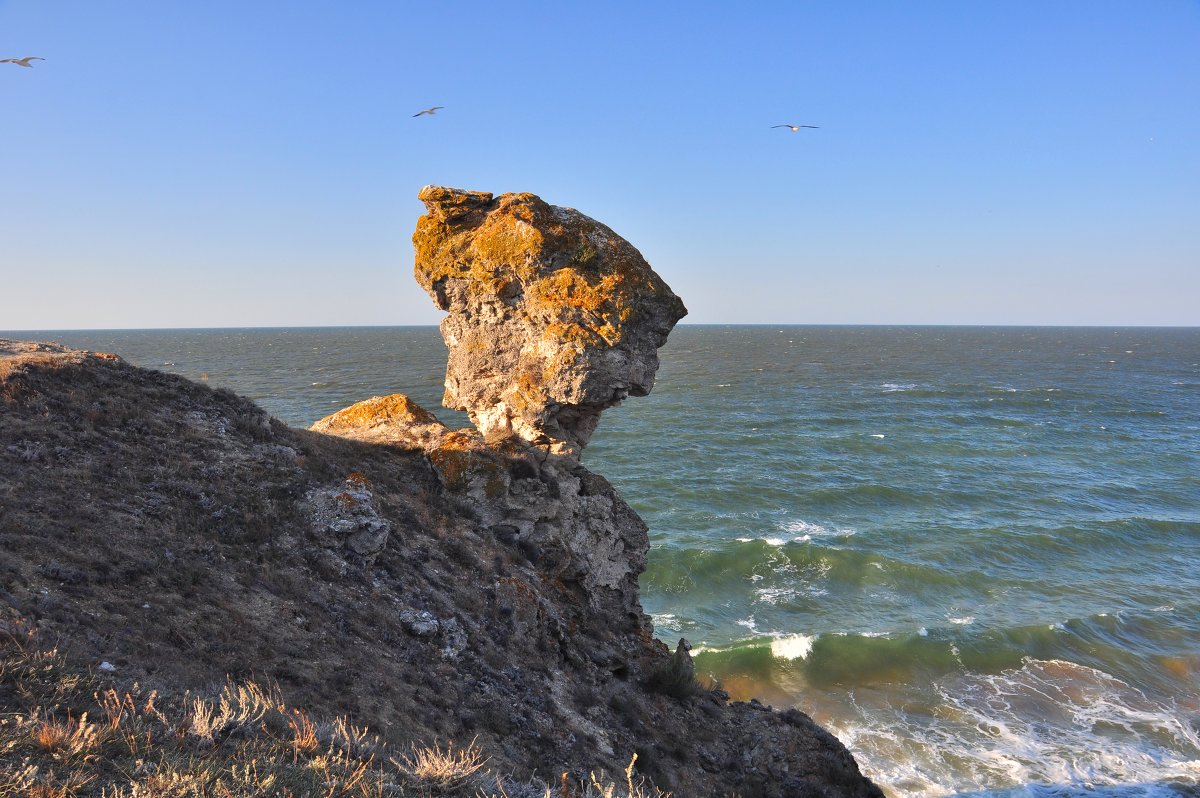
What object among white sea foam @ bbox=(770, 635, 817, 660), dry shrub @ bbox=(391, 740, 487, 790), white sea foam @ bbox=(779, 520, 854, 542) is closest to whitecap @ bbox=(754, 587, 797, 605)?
white sea foam @ bbox=(770, 635, 817, 660)

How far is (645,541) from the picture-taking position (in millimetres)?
15828

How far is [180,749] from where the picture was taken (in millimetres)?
5629

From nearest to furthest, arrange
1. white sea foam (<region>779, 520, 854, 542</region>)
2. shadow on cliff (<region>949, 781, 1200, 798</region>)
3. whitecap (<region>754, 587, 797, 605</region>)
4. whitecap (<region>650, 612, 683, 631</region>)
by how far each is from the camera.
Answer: shadow on cliff (<region>949, 781, 1200, 798</region>)
whitecap (<region>650, 612, 683, 631</region>)
whitecap (<region>754, 587, 797, 605</region>)
white sea foam (<region>779, 520, 854, 542</region>)

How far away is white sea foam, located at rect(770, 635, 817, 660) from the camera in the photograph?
22109 millimetres

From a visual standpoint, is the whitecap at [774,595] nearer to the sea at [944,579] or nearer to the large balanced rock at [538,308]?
the sea at [944,579]

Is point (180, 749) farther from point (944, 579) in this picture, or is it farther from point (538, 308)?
point (944, 579)

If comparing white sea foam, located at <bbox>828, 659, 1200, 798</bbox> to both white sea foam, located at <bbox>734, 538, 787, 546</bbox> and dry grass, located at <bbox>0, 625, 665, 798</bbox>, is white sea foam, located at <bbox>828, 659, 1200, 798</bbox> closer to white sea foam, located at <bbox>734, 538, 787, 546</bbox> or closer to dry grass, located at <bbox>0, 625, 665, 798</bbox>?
white sea foam, located at <bbox>734, 538, 787, 546</bbox>

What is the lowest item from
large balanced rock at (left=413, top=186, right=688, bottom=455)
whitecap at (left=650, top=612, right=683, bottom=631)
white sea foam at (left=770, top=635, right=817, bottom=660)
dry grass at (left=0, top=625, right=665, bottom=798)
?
white sea foam at (left=770, top=635, right=817, bottom=660)

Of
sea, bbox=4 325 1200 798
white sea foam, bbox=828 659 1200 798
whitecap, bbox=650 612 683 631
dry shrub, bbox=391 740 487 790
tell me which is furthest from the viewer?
whitecap, bbox=650 612 683 631

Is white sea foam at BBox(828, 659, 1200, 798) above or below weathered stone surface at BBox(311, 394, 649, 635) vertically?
below

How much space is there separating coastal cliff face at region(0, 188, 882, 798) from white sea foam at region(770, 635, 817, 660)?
8808 mm

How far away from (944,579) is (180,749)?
28687 millimetres

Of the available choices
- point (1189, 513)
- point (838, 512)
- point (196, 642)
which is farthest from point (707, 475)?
point (196, 642)

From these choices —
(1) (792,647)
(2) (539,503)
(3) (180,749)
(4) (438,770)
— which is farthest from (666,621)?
(3) (180,749)
